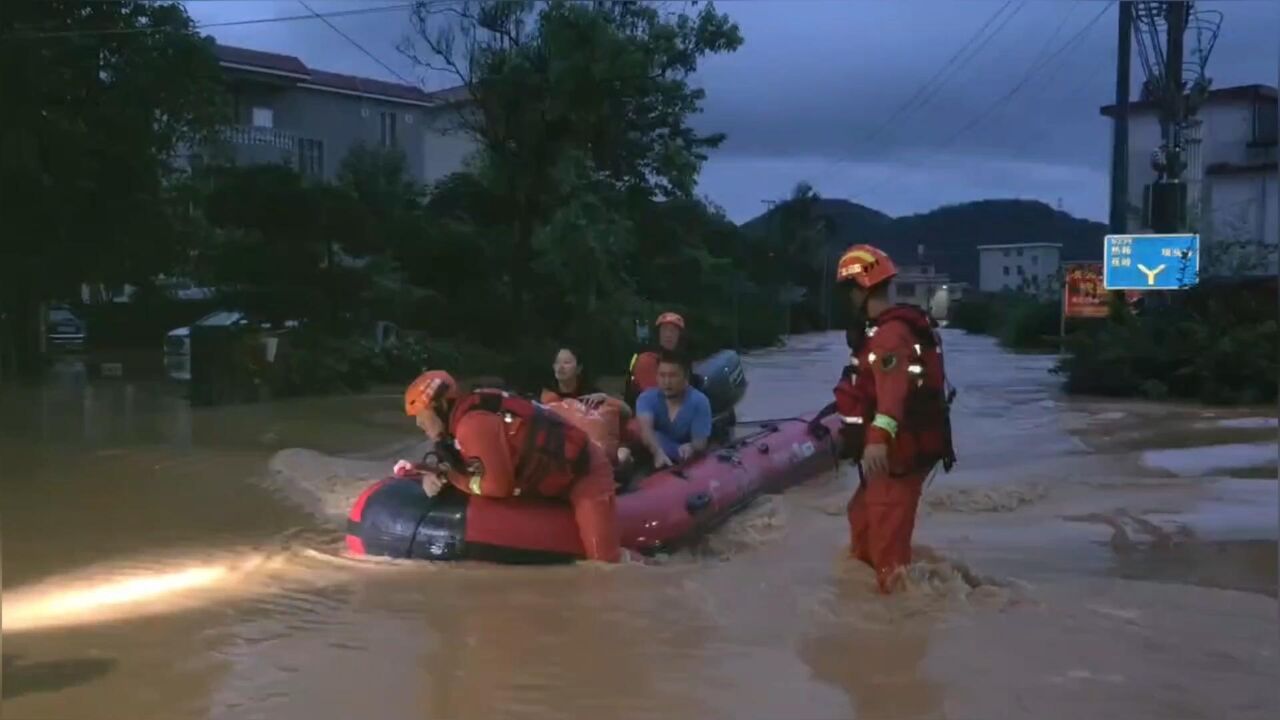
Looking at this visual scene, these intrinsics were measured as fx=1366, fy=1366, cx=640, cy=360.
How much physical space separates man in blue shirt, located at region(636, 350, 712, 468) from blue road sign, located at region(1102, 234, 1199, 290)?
1212 centimetres

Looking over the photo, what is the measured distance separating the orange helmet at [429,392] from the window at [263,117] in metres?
15.8

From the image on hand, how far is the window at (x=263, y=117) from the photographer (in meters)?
21.6

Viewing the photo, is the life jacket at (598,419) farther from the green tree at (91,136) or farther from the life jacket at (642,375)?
the green tree at (91,136)

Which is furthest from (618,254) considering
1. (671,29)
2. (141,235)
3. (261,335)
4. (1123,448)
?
(1123,448)

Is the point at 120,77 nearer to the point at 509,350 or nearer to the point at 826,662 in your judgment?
the point at 509,350

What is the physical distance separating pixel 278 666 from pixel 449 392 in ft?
6.09

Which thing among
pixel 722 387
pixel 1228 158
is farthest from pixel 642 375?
pixel 1228 158

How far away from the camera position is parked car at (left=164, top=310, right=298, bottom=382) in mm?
17984

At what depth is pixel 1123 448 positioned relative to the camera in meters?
12.9

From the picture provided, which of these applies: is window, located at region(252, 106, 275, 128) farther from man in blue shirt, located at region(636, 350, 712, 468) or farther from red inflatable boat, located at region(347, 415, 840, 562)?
red inflatable boat, located at region(347, 415, 840, 562)

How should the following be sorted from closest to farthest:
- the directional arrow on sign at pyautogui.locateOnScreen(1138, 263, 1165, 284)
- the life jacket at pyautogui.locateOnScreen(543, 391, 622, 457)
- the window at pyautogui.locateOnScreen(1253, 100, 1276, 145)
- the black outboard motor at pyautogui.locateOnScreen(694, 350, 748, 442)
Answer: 1. the life jacket at pyautogui.locateOnScreen(543, 391, 622, 457)
2. the black outboard motor at pyautogui.locateOnScreen(694, 350, 748, 442)
3. the directional arrow on sign at pyautogui.locateOnScreen(1138, 263, 1165, 284)
4. the window at pyautogui.locateOnScreen(1253, 100, 1276, 145)

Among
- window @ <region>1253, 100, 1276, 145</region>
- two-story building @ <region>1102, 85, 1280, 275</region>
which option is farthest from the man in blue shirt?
window @ <region>1253, 100, 1276, 145</region>

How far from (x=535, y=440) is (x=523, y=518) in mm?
507

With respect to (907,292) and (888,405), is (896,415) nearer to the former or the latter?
(888,405)
